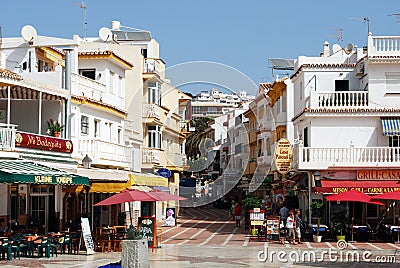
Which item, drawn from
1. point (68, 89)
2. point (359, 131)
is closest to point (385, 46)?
point (359, 131)

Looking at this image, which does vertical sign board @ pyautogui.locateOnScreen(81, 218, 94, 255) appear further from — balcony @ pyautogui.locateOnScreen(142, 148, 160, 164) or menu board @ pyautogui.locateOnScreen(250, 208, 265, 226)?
balcony @ pyautogui.locateOnScreen(142, 148, 160, 164)

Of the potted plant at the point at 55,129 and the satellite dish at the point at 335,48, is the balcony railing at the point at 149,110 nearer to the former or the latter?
the satellite dish at the point at 335,48

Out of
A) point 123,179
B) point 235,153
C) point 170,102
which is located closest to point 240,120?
point 235,153

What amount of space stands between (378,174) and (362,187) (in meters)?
1.81

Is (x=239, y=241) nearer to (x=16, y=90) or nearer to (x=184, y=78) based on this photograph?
(x=184, y=78)

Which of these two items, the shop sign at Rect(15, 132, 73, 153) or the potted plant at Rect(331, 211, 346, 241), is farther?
the potted plant at Rect(331, 211, 346, 241)

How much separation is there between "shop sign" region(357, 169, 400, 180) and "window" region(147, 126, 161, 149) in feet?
65.6

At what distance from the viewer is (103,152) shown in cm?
3934

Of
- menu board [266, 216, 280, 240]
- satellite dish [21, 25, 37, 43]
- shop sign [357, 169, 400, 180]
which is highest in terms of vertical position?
satellite dish [21, 25, 37, 43]

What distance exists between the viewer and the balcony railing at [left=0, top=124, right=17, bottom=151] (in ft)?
94.3

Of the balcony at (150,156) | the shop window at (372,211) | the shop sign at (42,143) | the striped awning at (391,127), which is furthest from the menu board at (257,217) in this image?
the balcony at (150,156)

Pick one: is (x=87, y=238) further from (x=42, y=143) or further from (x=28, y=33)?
(x=28, y=33)

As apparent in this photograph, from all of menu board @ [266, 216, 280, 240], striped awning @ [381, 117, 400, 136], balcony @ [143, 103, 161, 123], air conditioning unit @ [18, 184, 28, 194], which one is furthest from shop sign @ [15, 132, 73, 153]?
balcony @ [143, 103, 161, 123]

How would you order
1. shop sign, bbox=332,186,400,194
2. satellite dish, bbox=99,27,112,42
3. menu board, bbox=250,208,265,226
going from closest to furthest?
shop sign, bbox=332,186,400,194
menu board, bbox=250,208,265,226
satellite dish, bbox=99,27,112,42
